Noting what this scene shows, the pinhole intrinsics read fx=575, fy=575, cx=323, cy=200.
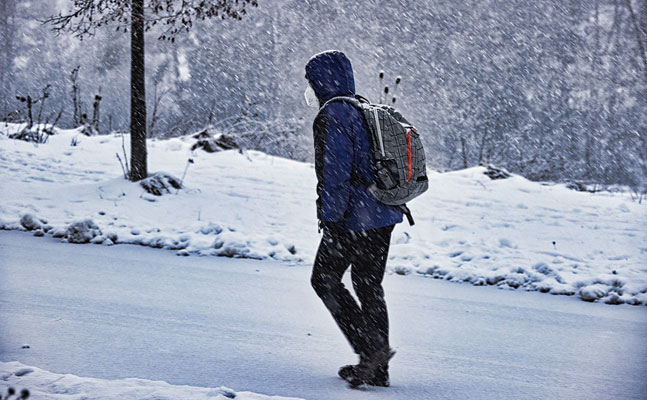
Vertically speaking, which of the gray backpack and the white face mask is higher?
the white face mask

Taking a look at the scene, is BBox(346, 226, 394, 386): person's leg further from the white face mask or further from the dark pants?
the white face mask

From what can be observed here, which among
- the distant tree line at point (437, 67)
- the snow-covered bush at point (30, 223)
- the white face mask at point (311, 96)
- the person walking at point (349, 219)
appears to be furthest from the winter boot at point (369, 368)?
the distant tree line at point (437, 67)

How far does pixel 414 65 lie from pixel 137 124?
1390 cm

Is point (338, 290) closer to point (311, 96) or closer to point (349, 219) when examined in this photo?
point (349, 219)

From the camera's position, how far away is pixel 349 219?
2.92 m

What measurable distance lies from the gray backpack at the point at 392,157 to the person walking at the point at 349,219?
1.6 inches

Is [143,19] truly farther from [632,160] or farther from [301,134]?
[632,160]

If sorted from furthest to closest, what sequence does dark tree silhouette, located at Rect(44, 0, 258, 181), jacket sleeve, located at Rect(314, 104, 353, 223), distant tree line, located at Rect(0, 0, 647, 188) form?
1. distant tree line, located at Rect(0, 0, 647, 188)
2. dark tree silhouette, located at Rect(44, 0, 258, 181)
3. jacket sleeve, located at Rect(314, 104, 353, 223)

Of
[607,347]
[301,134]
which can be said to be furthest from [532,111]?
[607,347]

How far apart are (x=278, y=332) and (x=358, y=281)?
1212 millimetres

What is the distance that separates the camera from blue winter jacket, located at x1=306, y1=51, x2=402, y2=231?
2.84 metres

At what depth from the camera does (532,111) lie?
19781mm

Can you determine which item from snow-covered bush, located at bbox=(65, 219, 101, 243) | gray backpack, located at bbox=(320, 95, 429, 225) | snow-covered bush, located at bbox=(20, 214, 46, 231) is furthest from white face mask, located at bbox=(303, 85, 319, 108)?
snow-covered bush, located at bbox=(20, 214, 46, 231)

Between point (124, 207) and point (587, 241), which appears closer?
point (587, 241)
